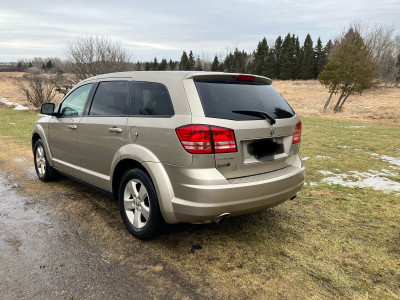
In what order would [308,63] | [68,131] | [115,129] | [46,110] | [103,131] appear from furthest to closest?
[308,63]
[46,110]
[68,131]
[103,131]
[115,129]

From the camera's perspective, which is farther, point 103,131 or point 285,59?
point 285,59

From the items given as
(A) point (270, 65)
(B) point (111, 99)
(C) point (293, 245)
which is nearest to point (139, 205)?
(B) point (111, 99)

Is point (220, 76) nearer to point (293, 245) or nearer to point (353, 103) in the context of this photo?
point (293, 245)

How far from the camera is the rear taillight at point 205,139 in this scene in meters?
2.54

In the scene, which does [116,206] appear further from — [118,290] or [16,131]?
[16,131]

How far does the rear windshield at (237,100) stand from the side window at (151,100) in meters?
0.34

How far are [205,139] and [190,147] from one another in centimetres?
15

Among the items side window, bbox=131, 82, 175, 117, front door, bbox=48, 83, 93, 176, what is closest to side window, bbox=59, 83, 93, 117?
front door, bbox=48, 83, 93, 176

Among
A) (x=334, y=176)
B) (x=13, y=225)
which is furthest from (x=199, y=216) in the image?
(x=334, y=176)

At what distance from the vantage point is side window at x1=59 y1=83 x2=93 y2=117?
13.3 ft

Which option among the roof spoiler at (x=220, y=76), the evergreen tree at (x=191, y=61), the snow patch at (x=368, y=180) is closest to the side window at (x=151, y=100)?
the roof spoiler at (x=220, y=76)

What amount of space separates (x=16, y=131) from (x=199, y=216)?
10.6m

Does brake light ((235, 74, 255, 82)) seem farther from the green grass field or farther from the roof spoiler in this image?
the green grass field

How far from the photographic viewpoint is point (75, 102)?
4.27m
